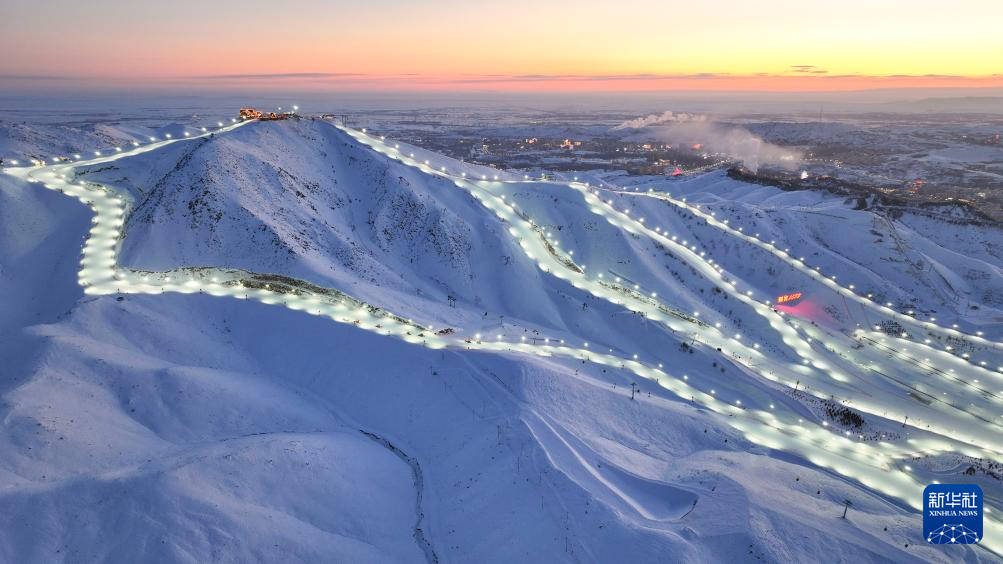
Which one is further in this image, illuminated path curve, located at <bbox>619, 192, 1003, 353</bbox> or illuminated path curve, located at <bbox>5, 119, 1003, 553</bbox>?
illuminated path curve, located at <bbox>619, 192, 1003, 353</bbox>

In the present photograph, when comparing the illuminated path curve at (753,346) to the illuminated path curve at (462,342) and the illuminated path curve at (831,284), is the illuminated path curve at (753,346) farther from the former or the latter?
the illuminated path curve at (831,284)

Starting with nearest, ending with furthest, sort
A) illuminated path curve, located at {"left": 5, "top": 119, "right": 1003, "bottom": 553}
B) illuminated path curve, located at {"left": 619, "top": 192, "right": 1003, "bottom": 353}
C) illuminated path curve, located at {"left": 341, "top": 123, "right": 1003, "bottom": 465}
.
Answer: illuminated path curve, located at {"left": 5, "top": 119, "right": 1003, "bottom": 553}
illuminated path curve, located at {"left": 341, "top": 123, "right": 1003, "bottom": 465}
illuminated path curve, located at {"left": 619, "top": 192, "right": 1003, "bottom": 353}

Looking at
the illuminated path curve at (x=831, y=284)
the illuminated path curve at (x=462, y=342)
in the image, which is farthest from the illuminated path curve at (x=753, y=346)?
the illuminated path curve at (x=831, y=284)

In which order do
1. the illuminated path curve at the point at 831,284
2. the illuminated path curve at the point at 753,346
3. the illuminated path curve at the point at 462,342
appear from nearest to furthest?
the illuminated path curve at the point at 462,342 < the illuminated path curve at the point at 753,346 < the illuminated path curve at the point at 831,284

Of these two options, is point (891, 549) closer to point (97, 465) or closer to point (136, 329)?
point (97, 465)

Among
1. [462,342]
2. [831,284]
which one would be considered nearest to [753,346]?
[831,284]

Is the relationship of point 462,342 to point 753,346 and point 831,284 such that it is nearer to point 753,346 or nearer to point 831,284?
point 753,346

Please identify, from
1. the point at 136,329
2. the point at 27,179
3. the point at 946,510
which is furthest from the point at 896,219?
the point at 27,179

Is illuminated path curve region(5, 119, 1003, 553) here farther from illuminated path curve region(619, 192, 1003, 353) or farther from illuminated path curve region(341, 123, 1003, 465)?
illuminated path curve region(619, 192, 1003, 353)

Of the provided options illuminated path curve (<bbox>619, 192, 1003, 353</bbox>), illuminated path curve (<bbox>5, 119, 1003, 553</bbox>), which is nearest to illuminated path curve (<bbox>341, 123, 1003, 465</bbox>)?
illuminated path curve (<bbox>5, 119, 1003, 553</bbox>)

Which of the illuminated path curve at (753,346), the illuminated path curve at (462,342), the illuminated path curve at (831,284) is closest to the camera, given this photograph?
the illuminated path curve at (462,342)
